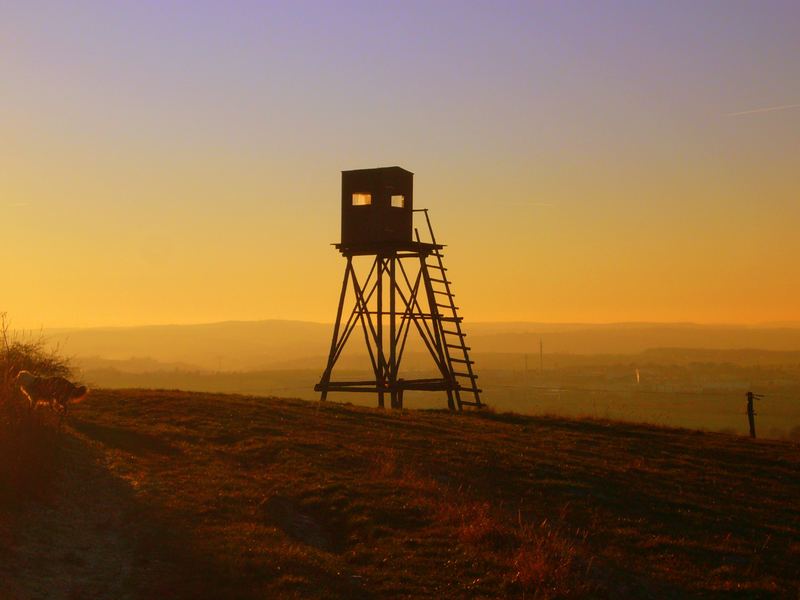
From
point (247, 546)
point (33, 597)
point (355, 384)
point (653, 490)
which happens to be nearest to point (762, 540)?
point (653, 490)

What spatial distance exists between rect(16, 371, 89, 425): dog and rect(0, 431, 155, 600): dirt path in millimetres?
3762

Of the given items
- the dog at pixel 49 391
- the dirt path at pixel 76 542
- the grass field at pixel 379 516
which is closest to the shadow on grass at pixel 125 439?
the grass field at pixel 379 516

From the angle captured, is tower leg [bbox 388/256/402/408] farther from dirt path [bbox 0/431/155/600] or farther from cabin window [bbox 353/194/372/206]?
dirt path [bbox 0/431/155/600]

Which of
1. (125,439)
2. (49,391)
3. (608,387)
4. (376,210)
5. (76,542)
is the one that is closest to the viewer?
(76,542)

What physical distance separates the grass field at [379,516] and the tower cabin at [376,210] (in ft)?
40.1

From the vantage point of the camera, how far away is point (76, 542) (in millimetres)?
15859

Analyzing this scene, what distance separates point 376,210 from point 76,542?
25.6 m

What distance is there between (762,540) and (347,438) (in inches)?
459

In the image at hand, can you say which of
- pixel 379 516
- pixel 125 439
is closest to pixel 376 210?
pixel 125 439

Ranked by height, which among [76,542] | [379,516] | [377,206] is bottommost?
[76,542]

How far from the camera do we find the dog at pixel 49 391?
22953mm

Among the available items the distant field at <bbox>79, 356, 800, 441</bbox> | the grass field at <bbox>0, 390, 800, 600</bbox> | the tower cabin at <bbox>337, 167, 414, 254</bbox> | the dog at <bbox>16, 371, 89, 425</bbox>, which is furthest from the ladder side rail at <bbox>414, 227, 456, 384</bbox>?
the distant field at <bbox>79, 356, 800, 441</bbox>

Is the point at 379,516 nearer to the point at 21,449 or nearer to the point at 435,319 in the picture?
the point at 21,449

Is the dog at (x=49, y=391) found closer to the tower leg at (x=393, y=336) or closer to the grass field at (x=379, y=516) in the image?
the grass field at (x=379, y=516)
